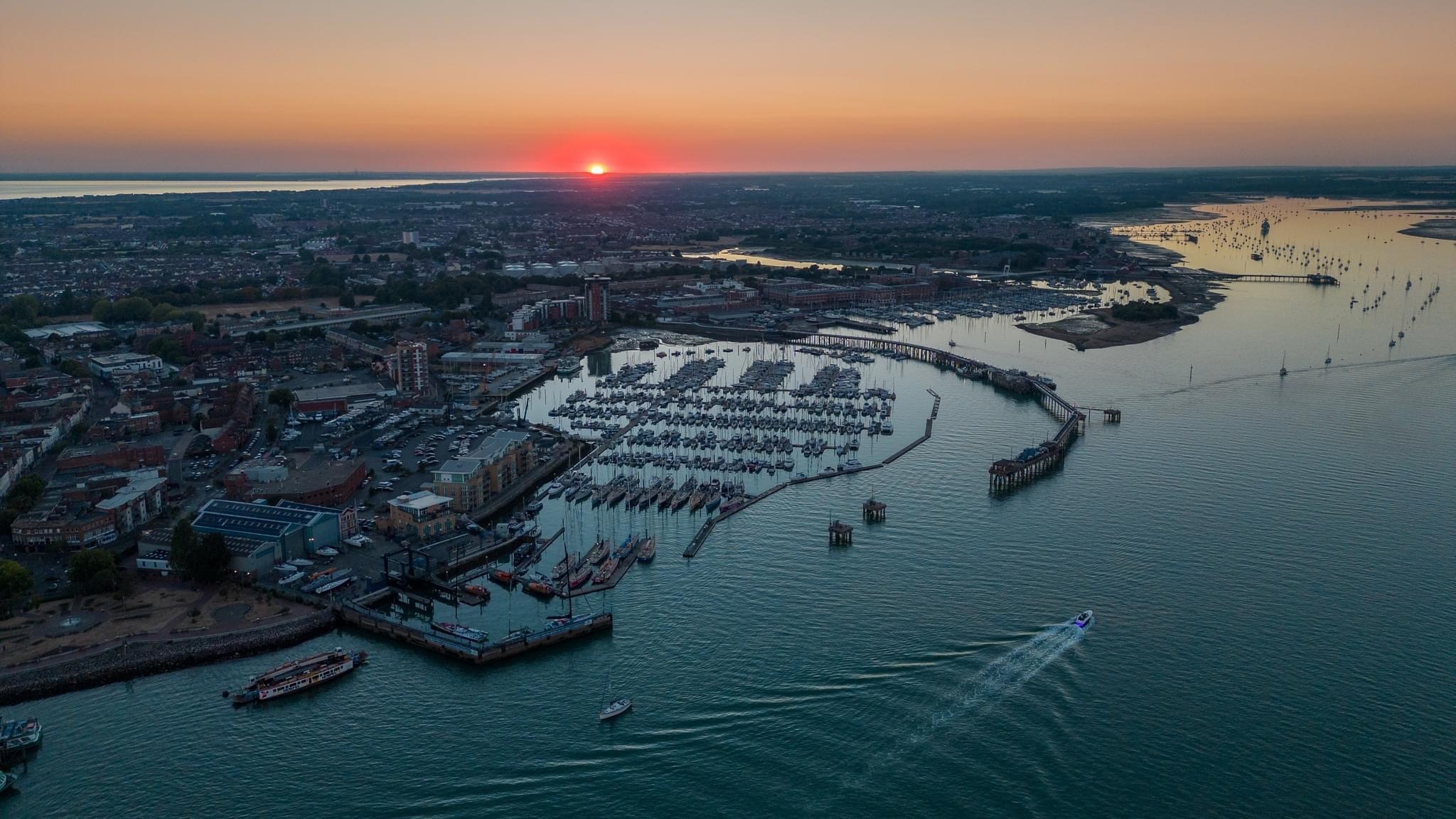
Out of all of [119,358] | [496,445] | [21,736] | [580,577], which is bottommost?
[21,736]

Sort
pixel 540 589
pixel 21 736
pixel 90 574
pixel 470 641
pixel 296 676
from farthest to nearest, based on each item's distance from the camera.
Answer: pixel 540 589 → pixel 90 574 → pixel 470 641 → pixel 296 676 → pixel 21 736

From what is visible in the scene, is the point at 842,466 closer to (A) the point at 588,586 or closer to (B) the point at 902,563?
(B) the point at 902,563

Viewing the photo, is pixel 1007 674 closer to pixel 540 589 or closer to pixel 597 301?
pixel 540 589

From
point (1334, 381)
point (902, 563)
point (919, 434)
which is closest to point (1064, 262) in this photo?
point (1334, 381)

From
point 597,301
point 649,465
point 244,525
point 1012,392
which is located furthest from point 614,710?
point 597,301

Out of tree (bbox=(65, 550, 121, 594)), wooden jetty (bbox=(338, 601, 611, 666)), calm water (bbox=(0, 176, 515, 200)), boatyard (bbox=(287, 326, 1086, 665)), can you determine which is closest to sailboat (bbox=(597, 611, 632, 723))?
wooden jetty (bbox=(338, 601, 611, 666))

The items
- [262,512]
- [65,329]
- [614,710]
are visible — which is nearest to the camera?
[614,710]
